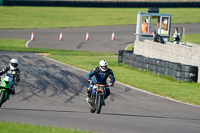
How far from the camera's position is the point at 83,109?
13336 mm

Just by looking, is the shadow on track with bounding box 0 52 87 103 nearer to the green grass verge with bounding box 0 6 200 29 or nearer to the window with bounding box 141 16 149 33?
the window with bounding box 141 16 149 33

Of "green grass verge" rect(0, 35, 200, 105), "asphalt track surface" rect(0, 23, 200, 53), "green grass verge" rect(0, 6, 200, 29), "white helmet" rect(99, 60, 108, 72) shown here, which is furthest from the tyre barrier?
"green grass verge" rect(0, 6, 200, 29)

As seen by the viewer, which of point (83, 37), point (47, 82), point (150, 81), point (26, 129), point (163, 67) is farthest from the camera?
point (83, 37)

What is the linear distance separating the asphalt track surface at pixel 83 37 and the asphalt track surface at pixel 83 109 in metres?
15.4

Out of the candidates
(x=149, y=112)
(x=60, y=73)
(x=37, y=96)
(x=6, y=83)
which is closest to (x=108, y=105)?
(x=149, y=112)

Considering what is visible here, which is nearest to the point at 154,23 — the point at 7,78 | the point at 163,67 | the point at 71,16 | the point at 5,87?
the point at 163,67

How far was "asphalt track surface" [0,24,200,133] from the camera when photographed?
33.6ft

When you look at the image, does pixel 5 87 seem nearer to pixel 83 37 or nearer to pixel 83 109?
pixel 83 109

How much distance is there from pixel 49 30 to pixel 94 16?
11323 mm

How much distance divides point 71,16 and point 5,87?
42545 millimetres

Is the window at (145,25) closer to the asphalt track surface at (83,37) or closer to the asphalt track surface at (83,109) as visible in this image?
the asphalt track surface at (83,37)

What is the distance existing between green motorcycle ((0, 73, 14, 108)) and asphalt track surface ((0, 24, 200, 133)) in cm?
34

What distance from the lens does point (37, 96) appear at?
15.1 meters

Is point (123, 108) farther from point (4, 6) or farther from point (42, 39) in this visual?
point (4, 6)
